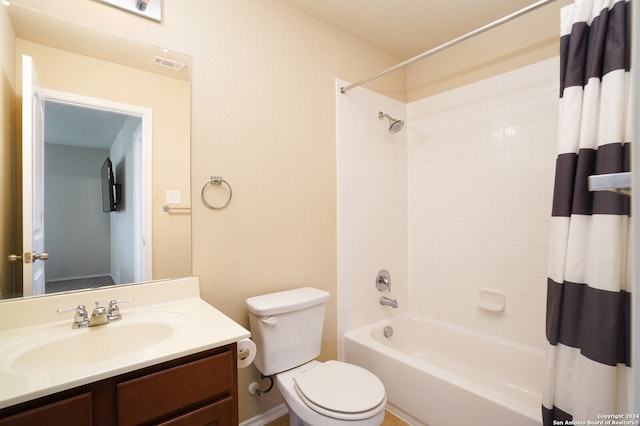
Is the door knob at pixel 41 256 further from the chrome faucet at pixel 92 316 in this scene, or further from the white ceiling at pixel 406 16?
the white ceiling at pixel 406 16

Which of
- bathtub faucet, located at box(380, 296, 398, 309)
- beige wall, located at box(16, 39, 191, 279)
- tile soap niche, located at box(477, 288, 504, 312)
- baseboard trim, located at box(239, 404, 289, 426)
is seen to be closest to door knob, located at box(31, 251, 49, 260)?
beige wall, located at box(16, 39, 191, 279)

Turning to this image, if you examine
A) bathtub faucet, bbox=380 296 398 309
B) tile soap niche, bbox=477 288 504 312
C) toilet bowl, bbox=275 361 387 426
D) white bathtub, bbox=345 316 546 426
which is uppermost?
tile soap niche, bbox=477 288 504 312

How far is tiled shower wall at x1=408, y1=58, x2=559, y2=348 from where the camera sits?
6.17ft

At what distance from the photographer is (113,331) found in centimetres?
116

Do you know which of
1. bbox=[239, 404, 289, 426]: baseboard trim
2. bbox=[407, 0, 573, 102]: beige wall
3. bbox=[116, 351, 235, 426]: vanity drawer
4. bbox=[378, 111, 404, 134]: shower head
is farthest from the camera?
bbox=[378, 111, 404, 134]: shower head

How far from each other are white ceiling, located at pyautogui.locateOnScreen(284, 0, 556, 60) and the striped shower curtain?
699mm

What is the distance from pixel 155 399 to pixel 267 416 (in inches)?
42.0

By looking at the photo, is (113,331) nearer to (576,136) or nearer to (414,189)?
(576,136)

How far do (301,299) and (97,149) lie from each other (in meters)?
1.17

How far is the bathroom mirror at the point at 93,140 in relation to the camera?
1.15m

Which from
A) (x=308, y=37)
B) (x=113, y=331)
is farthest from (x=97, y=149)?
(x=308, y=37)

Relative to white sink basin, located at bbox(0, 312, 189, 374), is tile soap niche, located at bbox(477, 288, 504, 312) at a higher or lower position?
lower

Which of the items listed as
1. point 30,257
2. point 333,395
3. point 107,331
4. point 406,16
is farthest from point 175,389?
point 406,16

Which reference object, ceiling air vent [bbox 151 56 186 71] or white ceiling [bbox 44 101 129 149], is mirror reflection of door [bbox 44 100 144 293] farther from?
ceiling air vent [bbox 151 56 186 71]
